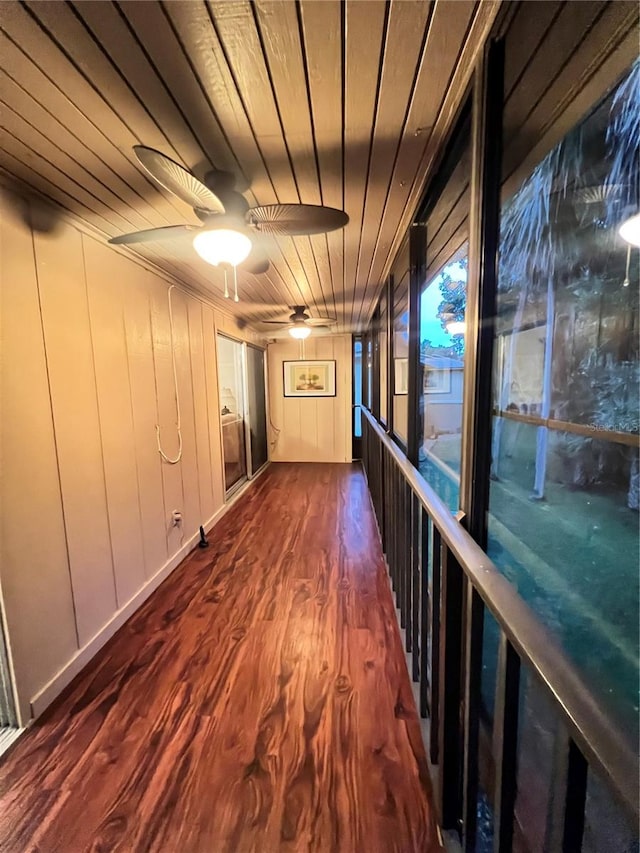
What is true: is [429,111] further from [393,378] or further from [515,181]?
[393,378]

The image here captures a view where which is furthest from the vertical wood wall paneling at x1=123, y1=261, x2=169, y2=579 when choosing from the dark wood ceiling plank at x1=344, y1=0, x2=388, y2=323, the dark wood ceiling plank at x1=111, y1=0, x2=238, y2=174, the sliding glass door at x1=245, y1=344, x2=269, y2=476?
the sliding glass door at x1=245, y1=344, x2=269, y2=476

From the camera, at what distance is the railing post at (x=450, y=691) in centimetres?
106

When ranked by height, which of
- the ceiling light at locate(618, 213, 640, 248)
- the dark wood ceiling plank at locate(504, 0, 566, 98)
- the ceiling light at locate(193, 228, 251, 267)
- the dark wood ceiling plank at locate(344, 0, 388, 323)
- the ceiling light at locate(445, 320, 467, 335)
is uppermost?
the dark wood ceiling plank at locate(344, 0, 388, 323)

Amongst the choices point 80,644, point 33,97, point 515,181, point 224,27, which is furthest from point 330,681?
point 33,97

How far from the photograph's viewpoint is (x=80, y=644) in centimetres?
178

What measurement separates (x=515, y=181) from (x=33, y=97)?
4.71 feet

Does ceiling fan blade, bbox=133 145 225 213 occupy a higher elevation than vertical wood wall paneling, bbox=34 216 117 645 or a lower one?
higher

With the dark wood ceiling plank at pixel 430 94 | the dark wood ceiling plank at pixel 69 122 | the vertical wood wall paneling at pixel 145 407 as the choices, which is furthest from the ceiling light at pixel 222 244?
the vertical wood wall paneling at pixel 145 407

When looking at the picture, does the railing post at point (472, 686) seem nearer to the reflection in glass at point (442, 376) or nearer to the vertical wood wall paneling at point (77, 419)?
the reflection in glass at point (442, 376)

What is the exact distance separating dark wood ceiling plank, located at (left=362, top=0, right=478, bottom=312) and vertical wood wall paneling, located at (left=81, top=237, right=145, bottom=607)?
1.61m

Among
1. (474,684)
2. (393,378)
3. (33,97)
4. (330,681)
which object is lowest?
(330,681)

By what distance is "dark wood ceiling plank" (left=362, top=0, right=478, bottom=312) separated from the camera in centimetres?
86

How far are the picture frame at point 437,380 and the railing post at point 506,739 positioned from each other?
1187mm

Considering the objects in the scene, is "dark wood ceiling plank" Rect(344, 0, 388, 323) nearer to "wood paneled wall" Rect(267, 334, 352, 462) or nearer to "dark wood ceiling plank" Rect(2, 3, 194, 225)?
"dark wood ceiling plank" Rect(2, 3, 194, 225)
